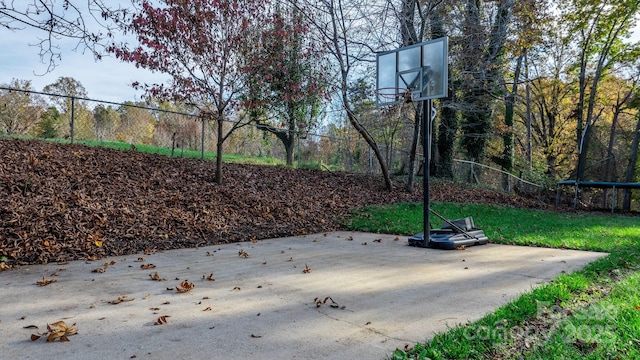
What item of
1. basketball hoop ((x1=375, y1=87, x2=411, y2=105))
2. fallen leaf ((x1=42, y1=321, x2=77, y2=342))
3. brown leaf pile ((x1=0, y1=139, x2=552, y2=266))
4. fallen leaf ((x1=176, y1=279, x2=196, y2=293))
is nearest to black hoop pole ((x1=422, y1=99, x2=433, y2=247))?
basketball hoop ((x1=375, y1=87, x2=411, y2=105))

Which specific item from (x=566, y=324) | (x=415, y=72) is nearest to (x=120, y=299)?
(x=566, y=324)

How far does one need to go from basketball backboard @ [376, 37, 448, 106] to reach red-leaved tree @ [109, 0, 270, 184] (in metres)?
3.12

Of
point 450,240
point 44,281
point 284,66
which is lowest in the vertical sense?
point 44,281

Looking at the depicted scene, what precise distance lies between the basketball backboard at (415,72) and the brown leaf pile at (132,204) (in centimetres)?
309

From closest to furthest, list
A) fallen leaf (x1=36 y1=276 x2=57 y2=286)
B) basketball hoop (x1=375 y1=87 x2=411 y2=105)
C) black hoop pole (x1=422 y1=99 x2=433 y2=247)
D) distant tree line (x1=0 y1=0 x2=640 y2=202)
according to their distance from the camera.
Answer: fallen leaf (x1=36 y1=276 x2=57 y2=286) → black hoop pole (x1=422 y1=99 x2=433 y2=247) → basketball hoop (x1=375 y1=87 x2=411 y2=105) → distant tree line (x1=0 y1=0 x2=640 y2=202)

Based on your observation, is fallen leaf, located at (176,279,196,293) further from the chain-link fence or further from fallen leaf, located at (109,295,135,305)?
the chain-link fence

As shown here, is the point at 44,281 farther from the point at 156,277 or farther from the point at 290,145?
the point at 290,145

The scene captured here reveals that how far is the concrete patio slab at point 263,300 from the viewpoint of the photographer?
228 centimetres

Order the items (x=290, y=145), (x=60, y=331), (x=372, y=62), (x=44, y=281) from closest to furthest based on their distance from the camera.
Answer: (x=60, y=331) < (x=44, y=281) < (x=372, y=62) < (x=290, y=145)

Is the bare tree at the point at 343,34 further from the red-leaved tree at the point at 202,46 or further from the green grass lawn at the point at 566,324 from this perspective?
the green grass lawn at the point at 566,324

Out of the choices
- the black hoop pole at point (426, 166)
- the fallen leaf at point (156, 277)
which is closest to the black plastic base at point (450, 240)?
the black hoop pole at point (426, 166)

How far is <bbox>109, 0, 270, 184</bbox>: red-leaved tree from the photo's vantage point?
747 centimetres

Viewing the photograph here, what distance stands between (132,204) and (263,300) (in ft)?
13.6

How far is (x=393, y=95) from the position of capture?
6.92 m
